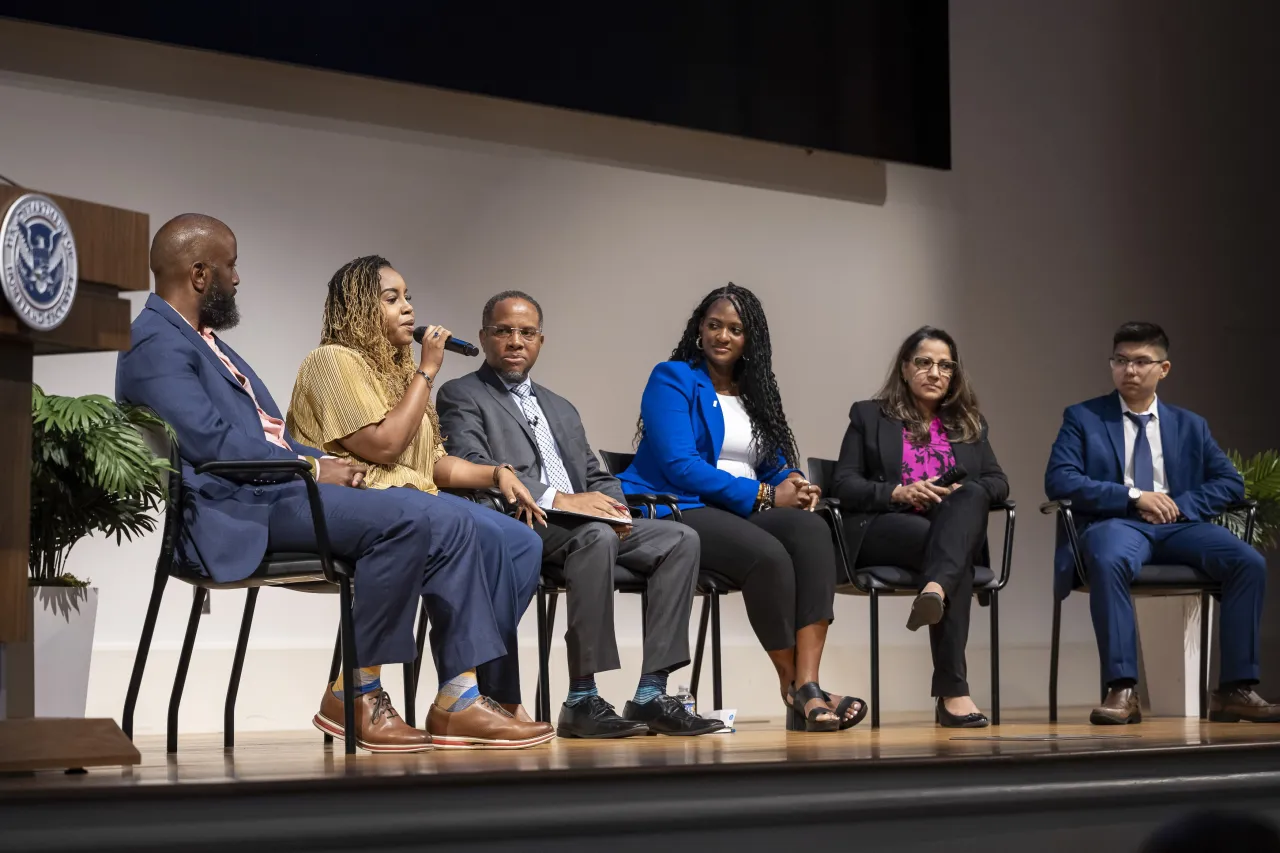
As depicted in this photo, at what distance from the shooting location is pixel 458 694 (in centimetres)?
286

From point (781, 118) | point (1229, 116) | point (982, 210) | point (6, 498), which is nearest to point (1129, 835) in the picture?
point (6, 498)

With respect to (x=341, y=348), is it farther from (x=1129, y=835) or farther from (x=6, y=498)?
(x=1129, y=835)

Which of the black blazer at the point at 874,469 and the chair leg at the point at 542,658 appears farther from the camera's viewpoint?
the black blazer at the point at 874,469

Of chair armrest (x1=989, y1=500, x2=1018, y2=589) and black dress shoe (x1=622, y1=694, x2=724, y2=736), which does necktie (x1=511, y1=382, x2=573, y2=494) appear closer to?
black dress shoe (x1=622, y1=694, x2=724, y2=736)

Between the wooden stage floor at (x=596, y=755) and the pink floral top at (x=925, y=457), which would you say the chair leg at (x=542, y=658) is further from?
the pink floral top at (x=925, y=457)

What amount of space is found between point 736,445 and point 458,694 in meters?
1.42

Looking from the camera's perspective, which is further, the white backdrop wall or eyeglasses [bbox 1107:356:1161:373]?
eyeglasses [bbox 1107:356:1161:373]

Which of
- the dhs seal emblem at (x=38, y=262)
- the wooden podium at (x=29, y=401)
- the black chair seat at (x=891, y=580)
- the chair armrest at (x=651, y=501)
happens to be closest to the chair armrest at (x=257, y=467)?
the wooden podium at (x=29, y=401)

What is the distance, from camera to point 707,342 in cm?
410

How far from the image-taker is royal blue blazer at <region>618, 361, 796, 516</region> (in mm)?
3896

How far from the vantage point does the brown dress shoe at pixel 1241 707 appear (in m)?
4.12

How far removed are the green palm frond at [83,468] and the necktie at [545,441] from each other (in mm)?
1067

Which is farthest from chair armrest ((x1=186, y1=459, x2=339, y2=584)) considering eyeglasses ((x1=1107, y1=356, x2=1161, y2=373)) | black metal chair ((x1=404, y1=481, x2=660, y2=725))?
eyeglasses ((x1=1107, y1=356, x2=1161, y2=373))

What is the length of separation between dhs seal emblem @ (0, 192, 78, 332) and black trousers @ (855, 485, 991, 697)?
2623 millimetres
